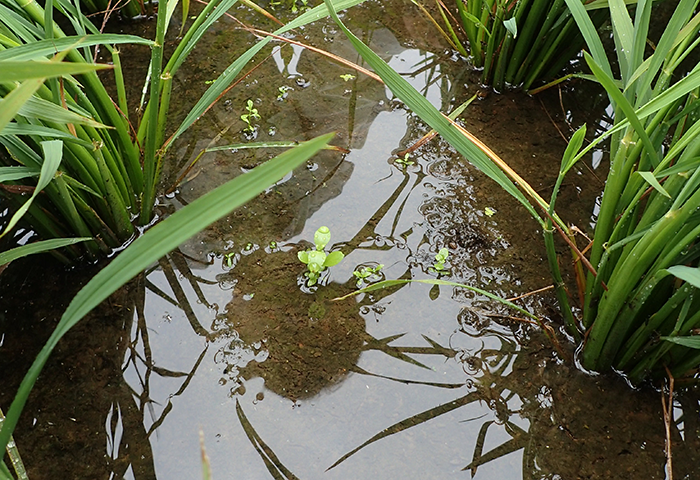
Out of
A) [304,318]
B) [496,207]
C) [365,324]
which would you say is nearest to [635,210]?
[496,207]

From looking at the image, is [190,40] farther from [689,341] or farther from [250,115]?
[689,341]

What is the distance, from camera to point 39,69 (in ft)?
1.97

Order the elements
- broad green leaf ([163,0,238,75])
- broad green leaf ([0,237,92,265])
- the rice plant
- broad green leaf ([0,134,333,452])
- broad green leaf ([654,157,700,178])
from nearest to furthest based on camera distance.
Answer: broad green leaf ([0,134,333,452]), broad green leaf ([654,157,700,178]), broad green leaf ([0,237,92,265]), broad green leaf ([163,0,238,75]), the rice plant

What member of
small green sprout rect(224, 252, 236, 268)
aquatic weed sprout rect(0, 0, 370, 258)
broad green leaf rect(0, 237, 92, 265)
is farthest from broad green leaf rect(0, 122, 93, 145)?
small green sprout rect(224, 252, 236, 268)

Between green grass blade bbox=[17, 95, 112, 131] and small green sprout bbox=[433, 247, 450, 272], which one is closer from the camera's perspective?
green grass blade bbox=[17, 95, 112, 131]

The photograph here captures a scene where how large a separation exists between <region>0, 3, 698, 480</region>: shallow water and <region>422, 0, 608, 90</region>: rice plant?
289 millimetres

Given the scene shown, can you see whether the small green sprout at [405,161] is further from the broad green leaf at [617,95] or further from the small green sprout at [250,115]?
the broad green leaf at [617,95]

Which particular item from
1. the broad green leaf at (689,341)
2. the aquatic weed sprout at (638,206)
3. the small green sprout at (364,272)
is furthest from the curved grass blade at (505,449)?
the small green sprout at (364,272)

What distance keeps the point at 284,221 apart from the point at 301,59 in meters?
0.76

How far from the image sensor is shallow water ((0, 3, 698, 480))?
122 centimetres

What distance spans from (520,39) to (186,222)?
5.07ft

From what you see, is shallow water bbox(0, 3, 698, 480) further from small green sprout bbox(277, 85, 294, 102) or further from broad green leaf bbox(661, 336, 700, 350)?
broad green leaf bbox(661, 336, 700, 350)

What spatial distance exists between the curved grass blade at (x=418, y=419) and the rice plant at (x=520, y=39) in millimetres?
1055

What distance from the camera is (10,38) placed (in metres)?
1.15
